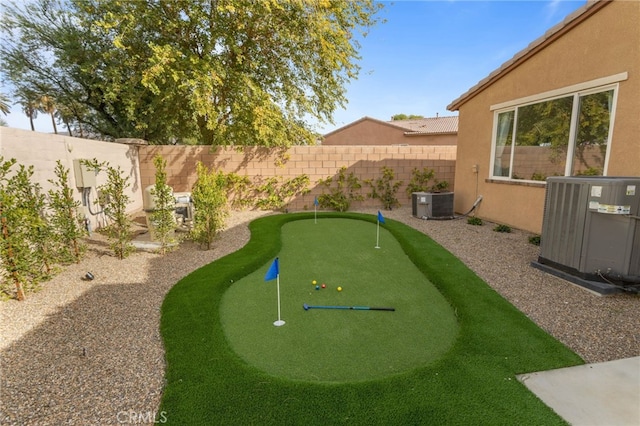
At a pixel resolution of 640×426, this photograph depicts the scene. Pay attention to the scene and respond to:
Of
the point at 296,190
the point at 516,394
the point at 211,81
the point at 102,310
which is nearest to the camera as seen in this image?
the point at 516,394

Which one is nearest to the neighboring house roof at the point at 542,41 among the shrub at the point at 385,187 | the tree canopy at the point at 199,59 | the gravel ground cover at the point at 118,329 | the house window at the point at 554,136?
the house window at the point at 554,136

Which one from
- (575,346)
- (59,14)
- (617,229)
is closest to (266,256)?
(575,346)

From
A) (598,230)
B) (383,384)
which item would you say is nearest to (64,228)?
(383,384)

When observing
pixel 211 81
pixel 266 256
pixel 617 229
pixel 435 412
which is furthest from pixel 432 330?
pixel 211 81

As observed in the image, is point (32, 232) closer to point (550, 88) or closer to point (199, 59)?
point (199, 59)

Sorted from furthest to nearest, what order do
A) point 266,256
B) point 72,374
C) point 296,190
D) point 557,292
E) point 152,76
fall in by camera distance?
point 296,190, point 152,76, point 266,256, point 557,292, point 72,374

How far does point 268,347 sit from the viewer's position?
258 cm

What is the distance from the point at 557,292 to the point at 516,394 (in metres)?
2.21

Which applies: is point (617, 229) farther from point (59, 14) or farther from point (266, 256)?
point (59, 14)

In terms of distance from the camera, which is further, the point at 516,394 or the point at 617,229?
the point at 617,229

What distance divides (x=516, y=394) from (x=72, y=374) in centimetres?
321

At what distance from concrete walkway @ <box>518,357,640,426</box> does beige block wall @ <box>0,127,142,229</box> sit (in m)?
6.62

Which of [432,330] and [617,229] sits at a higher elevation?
[617,229]

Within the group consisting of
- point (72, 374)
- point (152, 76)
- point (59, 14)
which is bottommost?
point (72, 374)
